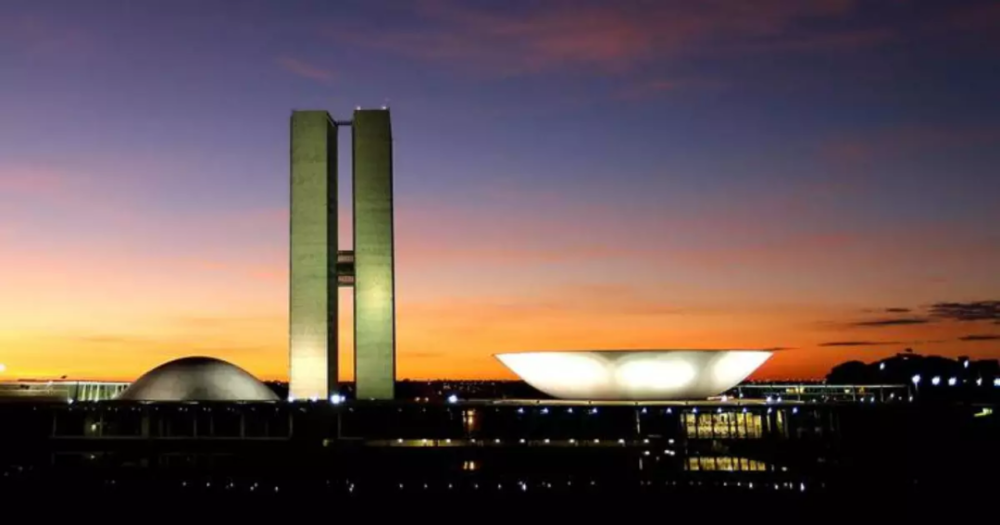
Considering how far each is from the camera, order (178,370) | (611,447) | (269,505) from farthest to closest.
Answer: (178,370)
(611,447)
(269,505)

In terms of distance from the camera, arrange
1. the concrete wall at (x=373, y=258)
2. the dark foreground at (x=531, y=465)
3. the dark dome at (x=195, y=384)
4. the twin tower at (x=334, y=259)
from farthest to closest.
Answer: the concrete wall at (x=373, y=258)
the twin tower at (x=334, y=259)
the dark dome at (x=195, y=384)
the dark foreground at (x=531, y=465)

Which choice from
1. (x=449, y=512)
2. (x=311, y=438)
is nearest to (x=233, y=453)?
(x=311, y=438)

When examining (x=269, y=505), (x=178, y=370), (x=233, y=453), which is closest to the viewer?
(x=269, y=505)

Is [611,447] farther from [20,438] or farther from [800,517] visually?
[20,438]

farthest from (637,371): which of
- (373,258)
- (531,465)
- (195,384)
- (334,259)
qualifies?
(334,259)

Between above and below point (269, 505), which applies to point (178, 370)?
above

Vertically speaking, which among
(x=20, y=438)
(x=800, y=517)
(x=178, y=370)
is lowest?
(x=800, y=517)

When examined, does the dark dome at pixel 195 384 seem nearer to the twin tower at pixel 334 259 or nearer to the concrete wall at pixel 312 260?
the concrete wall at pixel 312 260

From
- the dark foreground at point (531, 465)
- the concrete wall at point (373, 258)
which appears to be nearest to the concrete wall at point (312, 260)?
the concrete wall at point (373, 258)
